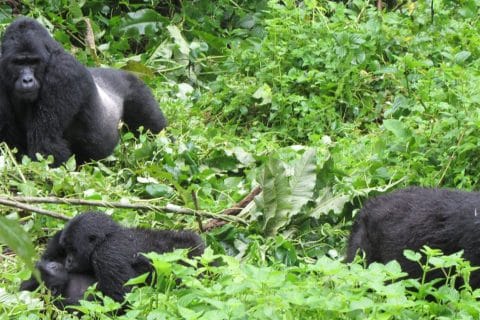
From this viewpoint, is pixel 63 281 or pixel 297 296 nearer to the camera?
pixel 297 296

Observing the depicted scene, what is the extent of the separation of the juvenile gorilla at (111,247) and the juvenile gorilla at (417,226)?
74 centimetres

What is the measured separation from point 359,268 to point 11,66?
155 inches

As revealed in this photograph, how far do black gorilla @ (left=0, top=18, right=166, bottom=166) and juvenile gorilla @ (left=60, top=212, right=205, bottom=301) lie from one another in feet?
7.45

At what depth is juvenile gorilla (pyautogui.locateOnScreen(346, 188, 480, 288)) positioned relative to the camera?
3715mm

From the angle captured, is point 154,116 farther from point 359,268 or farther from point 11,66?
point 359,268

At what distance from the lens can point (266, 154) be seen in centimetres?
585

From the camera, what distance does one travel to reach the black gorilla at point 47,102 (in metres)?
6.31

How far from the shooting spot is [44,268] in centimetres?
405

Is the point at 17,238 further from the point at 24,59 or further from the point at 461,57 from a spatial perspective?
the point at 24,59

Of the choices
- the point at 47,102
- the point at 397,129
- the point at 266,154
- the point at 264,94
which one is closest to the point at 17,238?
the point at 397,129

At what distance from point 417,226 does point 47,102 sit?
3.24 metres

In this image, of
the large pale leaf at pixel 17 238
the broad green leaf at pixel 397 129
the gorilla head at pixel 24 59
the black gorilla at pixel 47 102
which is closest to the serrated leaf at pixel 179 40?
the black gorilla at pixel 47 102

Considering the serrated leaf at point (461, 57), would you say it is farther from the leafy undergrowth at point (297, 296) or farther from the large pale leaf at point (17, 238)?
the large pale leaf at point (17, 238)

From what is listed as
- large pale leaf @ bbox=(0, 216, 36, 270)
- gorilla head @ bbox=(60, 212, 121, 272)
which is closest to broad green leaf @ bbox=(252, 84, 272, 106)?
gorilla head @ bbox=(60, 212, 121, 272)
